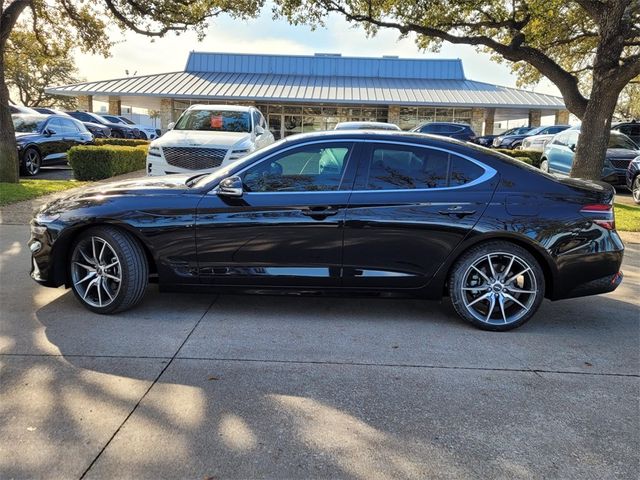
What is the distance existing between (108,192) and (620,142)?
14.6 meters

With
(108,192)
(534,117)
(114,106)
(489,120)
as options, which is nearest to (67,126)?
(108,192)

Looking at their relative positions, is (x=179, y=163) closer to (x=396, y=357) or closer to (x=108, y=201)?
(x=108, y=201)

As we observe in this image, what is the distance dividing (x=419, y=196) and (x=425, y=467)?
2.32 meters

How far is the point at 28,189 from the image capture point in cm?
1110

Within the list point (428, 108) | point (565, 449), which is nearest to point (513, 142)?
point (428, 108)

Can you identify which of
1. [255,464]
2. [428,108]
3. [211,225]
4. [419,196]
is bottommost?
[255,464]

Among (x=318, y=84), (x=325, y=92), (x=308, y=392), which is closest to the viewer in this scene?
(x=308, y=392)

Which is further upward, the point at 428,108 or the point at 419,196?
the point at 428,108

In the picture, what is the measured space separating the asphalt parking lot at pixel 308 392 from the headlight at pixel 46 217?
76 centimetres

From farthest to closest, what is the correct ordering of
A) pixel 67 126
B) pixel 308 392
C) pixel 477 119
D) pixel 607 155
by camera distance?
pixel 477 119 → pixel 67 126 → pixel 607 155 → pixel 308 392

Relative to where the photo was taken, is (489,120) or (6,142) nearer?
(6,142)

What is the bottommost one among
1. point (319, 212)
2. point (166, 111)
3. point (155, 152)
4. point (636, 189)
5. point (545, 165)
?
point (636, 189)

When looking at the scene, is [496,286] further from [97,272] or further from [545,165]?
[545,165]

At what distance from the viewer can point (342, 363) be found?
12.3 ft
